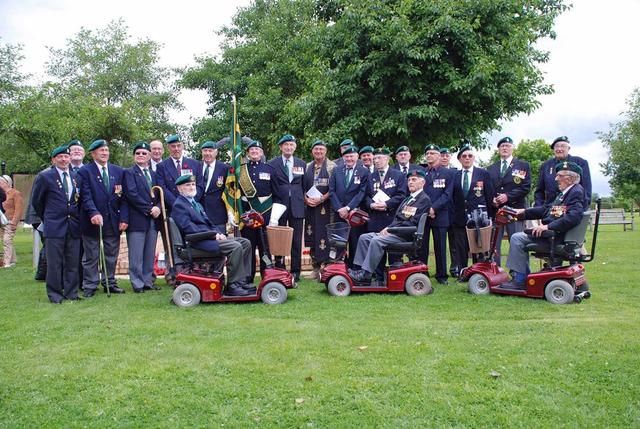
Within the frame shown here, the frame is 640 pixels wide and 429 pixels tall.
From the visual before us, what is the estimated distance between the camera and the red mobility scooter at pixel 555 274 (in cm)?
635

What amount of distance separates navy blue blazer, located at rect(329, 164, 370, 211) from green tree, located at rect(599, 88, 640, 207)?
27.6 meters

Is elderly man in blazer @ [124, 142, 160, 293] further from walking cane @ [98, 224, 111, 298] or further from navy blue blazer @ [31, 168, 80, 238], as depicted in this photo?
navy blue blazer @ [31, 168, 80, 238]

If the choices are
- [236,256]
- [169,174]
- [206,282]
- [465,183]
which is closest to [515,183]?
[465,183]

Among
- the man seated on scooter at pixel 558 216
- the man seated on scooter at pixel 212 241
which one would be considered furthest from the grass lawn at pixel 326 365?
the man seated on scooter at pixel 558 216

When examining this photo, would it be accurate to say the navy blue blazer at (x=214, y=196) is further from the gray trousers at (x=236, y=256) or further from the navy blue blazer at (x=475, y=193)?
the navy blue blazer at (x=475, y=193)

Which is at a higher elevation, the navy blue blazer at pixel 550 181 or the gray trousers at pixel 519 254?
the navy blue blazer at pixel 550 181

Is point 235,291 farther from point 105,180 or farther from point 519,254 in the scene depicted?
point 519,254

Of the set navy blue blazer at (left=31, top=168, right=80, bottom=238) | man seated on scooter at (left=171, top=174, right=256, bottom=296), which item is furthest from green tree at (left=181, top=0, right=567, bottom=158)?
navy blue blazer at (left=31, top=168, right=80, bottom=238)

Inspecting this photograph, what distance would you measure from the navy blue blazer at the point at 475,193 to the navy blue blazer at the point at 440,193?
17 centimetres

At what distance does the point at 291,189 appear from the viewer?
7918mm

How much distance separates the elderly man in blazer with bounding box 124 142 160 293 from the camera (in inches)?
299

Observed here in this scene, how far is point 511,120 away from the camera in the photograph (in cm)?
1280

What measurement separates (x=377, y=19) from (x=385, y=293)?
689 centimetres

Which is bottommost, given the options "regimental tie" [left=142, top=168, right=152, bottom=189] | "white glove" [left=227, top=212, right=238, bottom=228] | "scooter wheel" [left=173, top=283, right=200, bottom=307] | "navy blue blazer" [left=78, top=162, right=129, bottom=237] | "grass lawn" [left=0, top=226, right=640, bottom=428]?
"grass lawn" [left=0, top=226, right=640, bottom=428]
